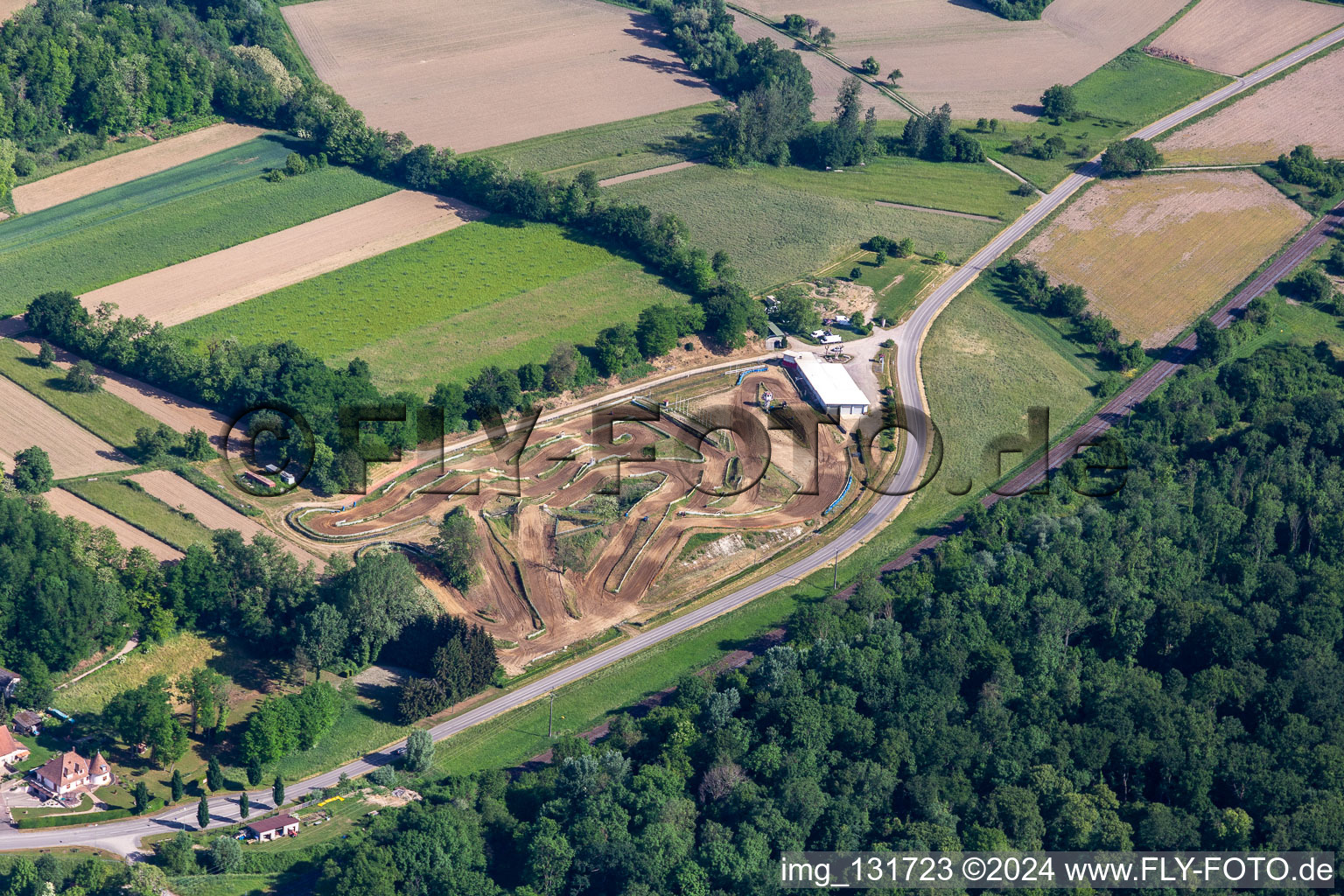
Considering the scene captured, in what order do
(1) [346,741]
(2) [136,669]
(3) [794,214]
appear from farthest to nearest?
1. (3) [794,214]
2. (2) [136,669]
3. (1) [346,741]

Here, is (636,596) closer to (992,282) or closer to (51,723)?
(51,723)

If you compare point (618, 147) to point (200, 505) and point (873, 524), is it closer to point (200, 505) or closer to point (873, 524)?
point (873, 524)

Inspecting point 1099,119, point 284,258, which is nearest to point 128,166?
point 284,258

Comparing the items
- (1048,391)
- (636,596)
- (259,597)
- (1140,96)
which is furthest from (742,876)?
(1140,96)

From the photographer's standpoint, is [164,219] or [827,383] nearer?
[827,383]

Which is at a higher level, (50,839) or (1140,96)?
(1140,96)

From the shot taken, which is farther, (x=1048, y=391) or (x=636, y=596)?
(x=1048, y=391)
